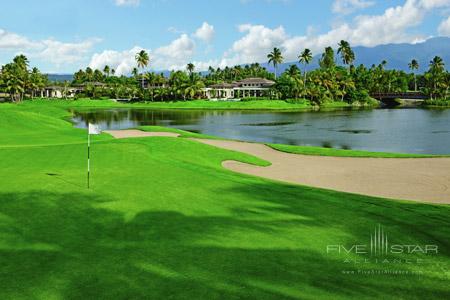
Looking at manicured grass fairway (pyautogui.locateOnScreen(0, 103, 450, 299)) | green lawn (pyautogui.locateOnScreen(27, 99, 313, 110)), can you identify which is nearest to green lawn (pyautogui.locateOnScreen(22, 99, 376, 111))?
green lawn (pyautogui.locateOnScreen(27, 99, 313, 110))

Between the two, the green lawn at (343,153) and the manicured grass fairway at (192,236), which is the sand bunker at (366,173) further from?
the manicured grass fairway at (192,236)

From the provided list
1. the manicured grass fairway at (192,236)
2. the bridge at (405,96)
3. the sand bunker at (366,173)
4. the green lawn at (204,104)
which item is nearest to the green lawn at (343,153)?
the sand bunker at (366,173)

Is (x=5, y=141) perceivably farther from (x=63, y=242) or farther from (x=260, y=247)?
(x=260, y=247)

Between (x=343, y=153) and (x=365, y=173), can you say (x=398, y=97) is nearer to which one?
(x=343, y=153)

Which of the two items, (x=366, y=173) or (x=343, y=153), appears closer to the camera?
(x=366, y=173)

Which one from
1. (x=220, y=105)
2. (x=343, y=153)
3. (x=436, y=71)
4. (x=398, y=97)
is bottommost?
(x=343, y=153)

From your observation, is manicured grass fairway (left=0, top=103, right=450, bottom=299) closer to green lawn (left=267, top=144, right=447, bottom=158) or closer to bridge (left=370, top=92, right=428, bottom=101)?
green lawn (left=267, top=144, right=447, bottom=158)

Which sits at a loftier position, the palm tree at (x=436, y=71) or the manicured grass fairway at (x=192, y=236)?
the palm tree at (x=436, y=71)

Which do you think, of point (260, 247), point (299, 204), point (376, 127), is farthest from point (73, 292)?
point (376, 127)

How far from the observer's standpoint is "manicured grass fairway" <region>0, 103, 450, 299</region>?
33.6 ft

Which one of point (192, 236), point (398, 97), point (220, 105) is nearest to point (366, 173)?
point (192, 236)

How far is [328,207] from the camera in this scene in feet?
59.8

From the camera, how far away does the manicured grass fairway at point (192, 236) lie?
1023cm

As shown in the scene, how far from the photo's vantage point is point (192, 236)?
543 inches
